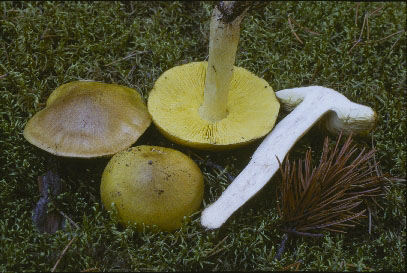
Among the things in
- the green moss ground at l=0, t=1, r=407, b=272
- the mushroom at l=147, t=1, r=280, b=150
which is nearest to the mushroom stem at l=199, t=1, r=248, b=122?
the mushroom at l=147, t=1, r=280, b=150

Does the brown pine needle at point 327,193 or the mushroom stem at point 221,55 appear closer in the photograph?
the mushroom stem at point 221,55

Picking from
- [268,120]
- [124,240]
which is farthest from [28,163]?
[268,120]

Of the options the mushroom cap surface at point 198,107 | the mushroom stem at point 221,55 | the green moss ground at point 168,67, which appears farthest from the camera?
the mushroom cap surface at point 198,107

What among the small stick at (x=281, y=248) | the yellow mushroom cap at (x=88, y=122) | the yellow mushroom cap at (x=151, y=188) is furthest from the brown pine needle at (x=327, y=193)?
the yellow mushroom cap at (x=88, y=122)

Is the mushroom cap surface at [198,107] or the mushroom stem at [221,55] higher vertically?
the mushroom stem at [221,55]

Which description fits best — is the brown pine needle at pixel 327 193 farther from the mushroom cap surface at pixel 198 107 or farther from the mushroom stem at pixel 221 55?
the mushroom stem at pixel 221 55

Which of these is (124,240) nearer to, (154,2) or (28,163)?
(28,163)

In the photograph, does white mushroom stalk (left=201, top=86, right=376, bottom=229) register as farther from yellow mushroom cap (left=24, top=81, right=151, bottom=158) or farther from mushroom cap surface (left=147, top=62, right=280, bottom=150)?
yellow mushroom cap (left=24, top=81, right=151, bottom=158)

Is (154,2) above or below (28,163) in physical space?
above

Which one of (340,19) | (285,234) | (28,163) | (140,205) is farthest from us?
(340,19)
